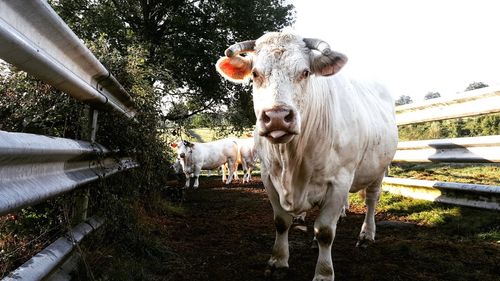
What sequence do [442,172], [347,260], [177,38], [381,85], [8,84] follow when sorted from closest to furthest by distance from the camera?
[8,84] → [347,260] → [381,85] → [442,172] → [177,38]

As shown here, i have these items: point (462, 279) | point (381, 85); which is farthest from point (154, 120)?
point (381, 85)

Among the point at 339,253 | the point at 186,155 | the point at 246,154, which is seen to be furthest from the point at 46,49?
the point at 246,154

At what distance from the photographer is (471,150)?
5082 millimetres

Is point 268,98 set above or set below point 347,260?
above

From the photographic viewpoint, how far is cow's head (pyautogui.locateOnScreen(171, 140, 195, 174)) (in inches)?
534

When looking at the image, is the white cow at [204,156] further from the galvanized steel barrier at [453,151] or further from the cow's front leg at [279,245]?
the cow's front leg at [279,245]

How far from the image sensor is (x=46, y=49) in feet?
5.64

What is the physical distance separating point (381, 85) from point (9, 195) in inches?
216

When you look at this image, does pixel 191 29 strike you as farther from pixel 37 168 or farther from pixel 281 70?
pixel 37 168

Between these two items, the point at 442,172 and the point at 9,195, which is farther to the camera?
the point at 442,172

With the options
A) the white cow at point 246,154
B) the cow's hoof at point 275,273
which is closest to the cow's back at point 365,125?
the cow's hoof at point 275,273

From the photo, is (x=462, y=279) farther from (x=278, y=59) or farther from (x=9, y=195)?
(x=9, y=195)

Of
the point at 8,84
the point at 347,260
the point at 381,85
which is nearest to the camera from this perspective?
the point at 8,84

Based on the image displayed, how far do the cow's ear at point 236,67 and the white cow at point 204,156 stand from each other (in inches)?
357
